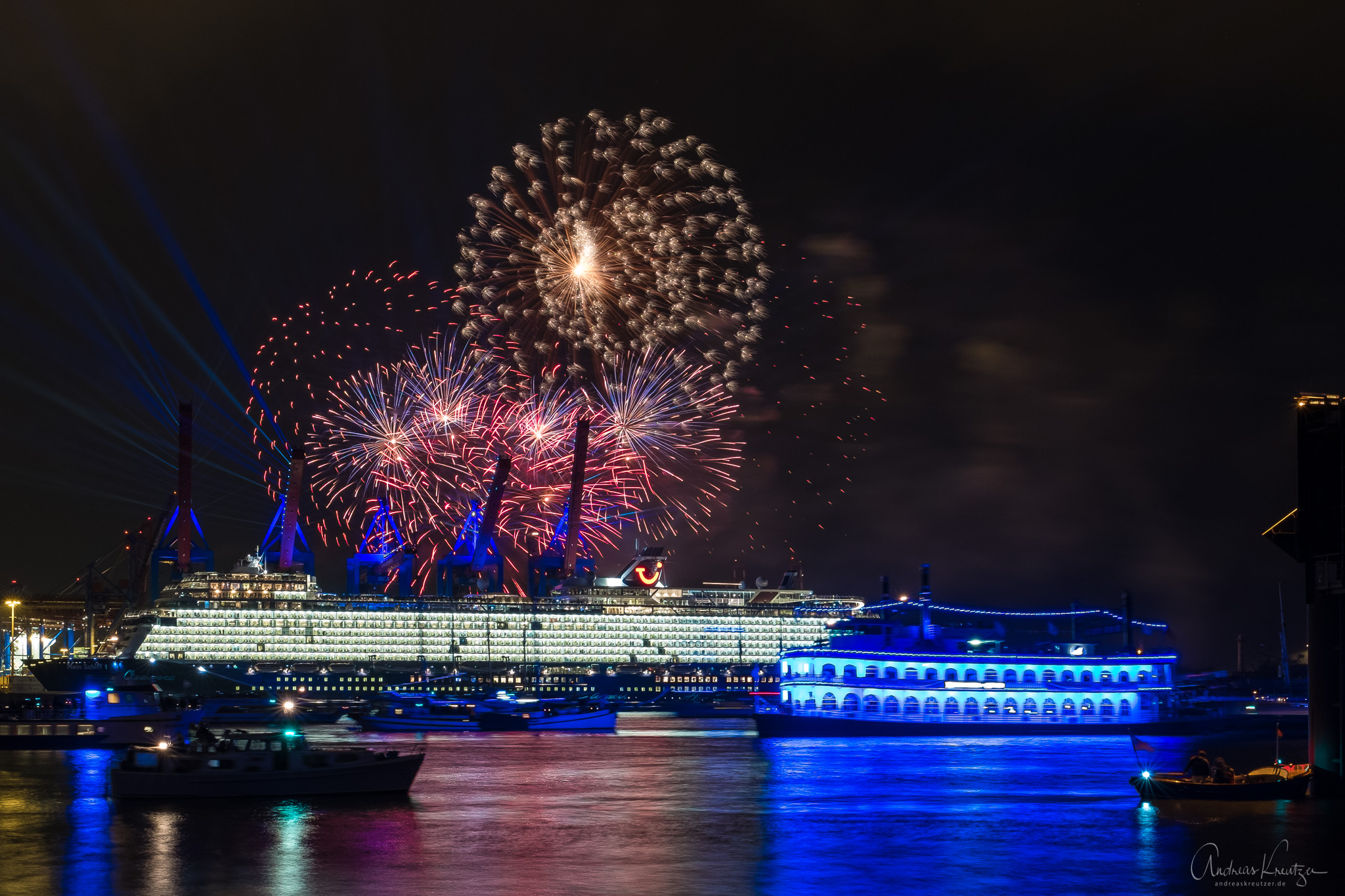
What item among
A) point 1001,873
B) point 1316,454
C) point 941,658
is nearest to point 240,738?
point 1001,873

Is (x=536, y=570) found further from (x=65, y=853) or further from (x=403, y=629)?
(x=65, y=853)

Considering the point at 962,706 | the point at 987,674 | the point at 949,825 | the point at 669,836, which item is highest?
the point at 987,674

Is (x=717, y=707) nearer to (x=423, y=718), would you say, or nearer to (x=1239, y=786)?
(x=423, y=718)

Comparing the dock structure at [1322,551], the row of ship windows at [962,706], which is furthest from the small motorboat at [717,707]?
the dock structure at [1322,551]

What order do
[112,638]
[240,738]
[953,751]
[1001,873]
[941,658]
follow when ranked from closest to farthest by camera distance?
1. [1001,873]
2. [240,738]
3. [953,751]
4. [941,658]
5. [112,638]

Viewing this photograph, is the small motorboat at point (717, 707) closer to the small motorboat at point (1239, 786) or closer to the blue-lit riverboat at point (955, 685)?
the blue-lit riverboat at point (955, 685)
